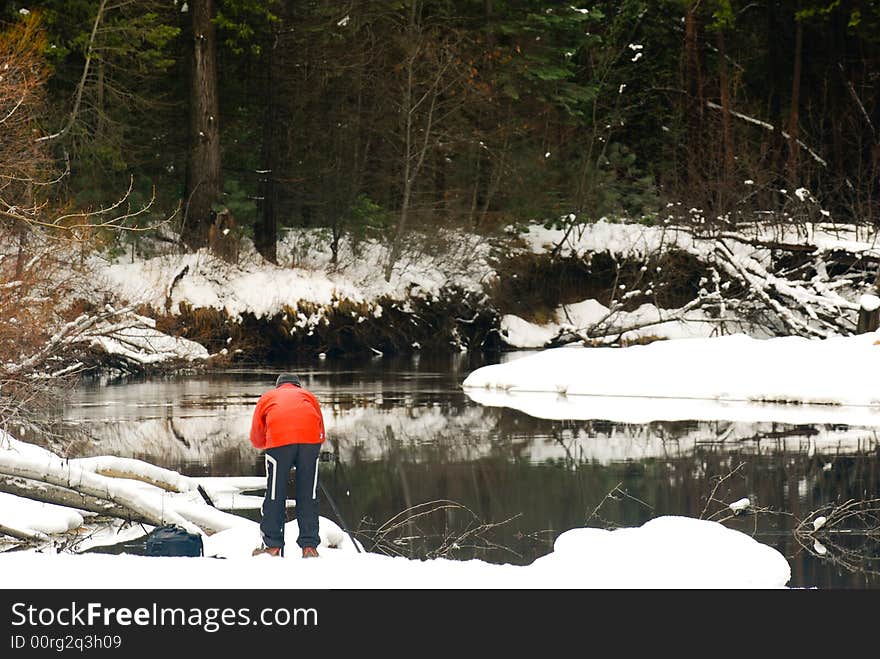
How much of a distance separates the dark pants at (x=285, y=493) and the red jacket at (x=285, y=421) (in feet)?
0.21

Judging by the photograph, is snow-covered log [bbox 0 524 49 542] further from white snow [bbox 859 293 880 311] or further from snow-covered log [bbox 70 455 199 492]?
white snow [bbox 859 293 880 311]

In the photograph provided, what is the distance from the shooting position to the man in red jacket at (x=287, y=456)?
29.8 feet

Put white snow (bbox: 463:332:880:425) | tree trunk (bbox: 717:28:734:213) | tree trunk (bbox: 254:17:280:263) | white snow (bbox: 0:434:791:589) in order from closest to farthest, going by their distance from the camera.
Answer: white snow (bbox: 0:434:791:589) → white snow (bbox: 463:332:880:425) → tree trunk (bbox: 717:28:734:213) → tree trunk (bbox: 254:17:280:263)

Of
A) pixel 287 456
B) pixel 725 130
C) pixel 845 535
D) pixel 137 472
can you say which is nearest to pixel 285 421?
pixel 287 456

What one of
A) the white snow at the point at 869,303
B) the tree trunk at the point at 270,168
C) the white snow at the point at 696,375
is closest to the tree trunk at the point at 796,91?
the white snow at the point at 869,303

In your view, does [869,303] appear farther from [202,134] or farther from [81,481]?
[81,481]

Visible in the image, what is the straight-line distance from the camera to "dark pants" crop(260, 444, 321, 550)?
9109 millimetres

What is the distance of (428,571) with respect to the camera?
27.2 ft

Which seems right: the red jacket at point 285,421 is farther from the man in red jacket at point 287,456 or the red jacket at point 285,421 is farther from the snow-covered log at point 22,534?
the snow-covered log at point 22,534

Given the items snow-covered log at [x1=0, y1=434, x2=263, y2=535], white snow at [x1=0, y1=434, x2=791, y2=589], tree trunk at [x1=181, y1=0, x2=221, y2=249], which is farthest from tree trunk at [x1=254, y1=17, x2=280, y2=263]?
white snow at [x1=0, y1=434, x2=791, y2=589]

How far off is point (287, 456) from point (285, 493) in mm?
Answer: 293

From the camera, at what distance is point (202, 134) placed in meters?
34.8
